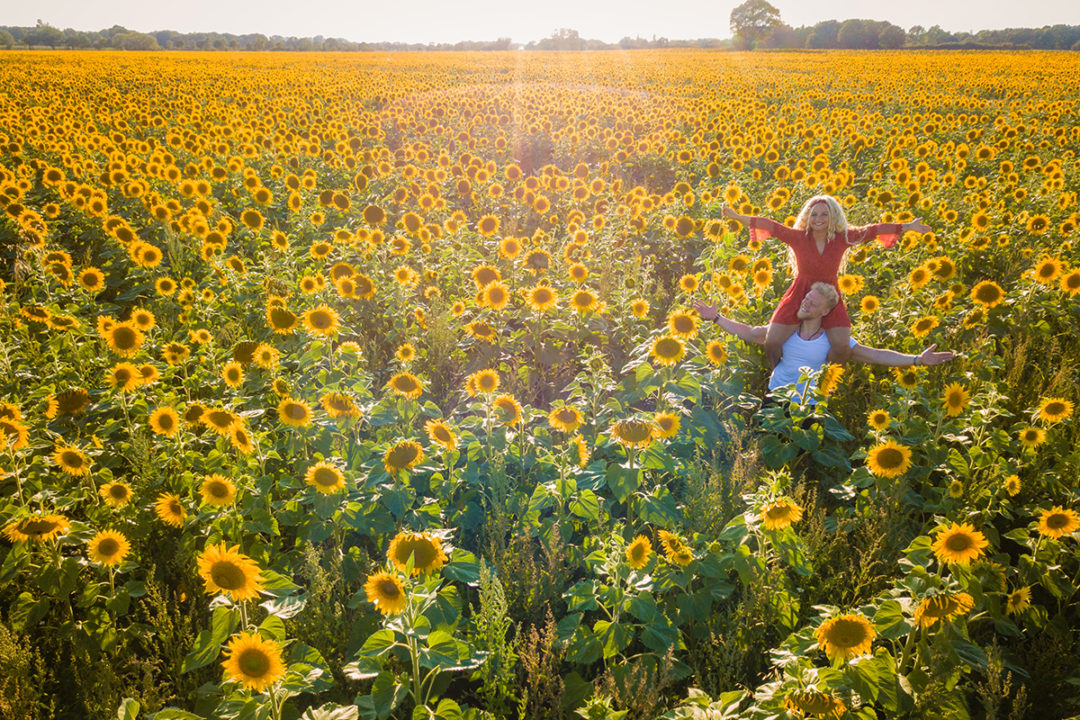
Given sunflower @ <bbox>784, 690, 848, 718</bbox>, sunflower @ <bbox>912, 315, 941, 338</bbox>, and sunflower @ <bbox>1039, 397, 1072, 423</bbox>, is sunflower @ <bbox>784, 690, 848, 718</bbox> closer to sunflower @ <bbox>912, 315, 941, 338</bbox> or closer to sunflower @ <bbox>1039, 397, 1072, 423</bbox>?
sunflower @ <bbox>1039, 397, 1072, 423</bbox>

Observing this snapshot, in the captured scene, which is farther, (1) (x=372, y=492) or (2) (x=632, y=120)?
(2) (x=632, y=120)

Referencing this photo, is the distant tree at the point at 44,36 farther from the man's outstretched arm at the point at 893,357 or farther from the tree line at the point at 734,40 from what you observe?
the man's outstretched arm at the point at 893,357

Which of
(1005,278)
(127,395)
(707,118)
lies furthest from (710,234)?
(707,118)

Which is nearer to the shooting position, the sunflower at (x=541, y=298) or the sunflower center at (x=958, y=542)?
the sunflower center at (x=958, y=542)

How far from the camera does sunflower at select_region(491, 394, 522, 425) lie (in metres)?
3.15

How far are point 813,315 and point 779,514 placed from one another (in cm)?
246

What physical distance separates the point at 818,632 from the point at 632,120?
15218 millimetres

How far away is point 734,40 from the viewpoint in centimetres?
8888

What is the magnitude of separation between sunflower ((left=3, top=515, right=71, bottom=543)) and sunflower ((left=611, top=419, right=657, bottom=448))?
8.32 ft

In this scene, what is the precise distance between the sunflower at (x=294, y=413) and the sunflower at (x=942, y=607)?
284 cm

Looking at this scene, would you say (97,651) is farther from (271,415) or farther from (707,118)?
(707,118)

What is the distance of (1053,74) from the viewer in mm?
25219

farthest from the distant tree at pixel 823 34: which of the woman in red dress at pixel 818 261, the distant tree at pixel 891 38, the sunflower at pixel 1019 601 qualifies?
the sunflower at pixel 1019 601

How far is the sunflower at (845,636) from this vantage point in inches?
72.1
